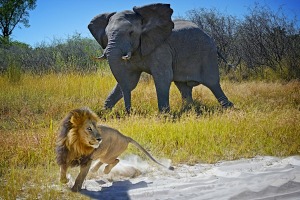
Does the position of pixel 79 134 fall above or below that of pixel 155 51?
below

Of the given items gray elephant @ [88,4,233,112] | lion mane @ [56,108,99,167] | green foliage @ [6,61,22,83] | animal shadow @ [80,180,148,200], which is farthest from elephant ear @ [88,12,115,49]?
lion mane @ [56,108,99,167]

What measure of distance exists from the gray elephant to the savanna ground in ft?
1.55

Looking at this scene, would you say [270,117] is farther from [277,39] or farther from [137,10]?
[277,39]

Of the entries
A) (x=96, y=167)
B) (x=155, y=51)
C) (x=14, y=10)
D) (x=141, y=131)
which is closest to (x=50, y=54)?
(x=14, y=10)

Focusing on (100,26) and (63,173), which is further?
(100,26)

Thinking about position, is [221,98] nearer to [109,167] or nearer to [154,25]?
[154,25]

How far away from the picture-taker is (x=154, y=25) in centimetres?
788

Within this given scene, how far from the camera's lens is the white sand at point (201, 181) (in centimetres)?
359

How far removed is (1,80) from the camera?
10164mm

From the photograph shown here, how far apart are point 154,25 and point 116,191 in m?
4.61

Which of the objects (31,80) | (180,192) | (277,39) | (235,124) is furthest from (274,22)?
(180,192)

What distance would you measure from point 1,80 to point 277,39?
383 inches

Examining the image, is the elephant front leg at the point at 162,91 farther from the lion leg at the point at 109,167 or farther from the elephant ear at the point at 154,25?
the lion leg at the point at 109,167

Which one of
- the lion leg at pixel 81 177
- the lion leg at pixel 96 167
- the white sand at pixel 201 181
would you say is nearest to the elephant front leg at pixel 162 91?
the white sand at pixel 201 181
